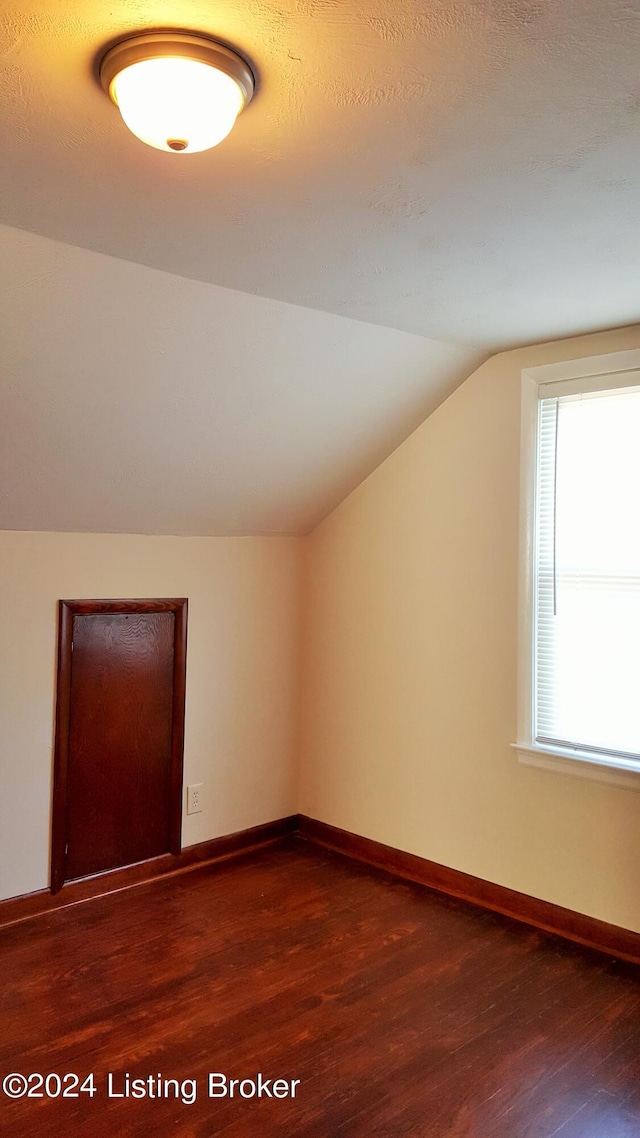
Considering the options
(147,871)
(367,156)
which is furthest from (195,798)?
(367,156)

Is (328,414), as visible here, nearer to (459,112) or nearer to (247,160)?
(247,160)

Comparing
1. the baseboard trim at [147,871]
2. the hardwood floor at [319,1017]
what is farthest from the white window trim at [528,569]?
the baseboard trim at [147,871]

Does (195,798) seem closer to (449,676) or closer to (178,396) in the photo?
(449,676)

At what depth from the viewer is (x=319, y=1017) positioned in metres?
2.47

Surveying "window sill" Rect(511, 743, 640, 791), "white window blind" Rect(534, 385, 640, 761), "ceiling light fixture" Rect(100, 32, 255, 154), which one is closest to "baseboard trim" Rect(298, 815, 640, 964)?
"window sill" Rect(511, 743, 640, 791)

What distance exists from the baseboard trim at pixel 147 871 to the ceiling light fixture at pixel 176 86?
2680mm

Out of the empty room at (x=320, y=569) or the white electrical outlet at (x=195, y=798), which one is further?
the white electrical outlet at (x=195, y=798)

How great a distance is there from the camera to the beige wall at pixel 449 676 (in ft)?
9.94

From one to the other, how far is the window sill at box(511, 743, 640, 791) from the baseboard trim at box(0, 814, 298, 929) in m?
1.40

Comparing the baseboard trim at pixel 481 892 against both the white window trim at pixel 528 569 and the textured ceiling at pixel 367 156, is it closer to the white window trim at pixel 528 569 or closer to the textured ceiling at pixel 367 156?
the white window trim at pixel 528 569

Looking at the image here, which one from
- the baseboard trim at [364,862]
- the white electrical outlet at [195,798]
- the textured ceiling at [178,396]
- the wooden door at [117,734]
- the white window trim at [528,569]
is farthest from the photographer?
the white electrical outlet at [195,798]

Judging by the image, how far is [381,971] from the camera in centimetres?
276

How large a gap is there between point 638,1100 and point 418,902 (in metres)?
1.24

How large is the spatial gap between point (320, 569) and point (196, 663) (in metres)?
0.79
